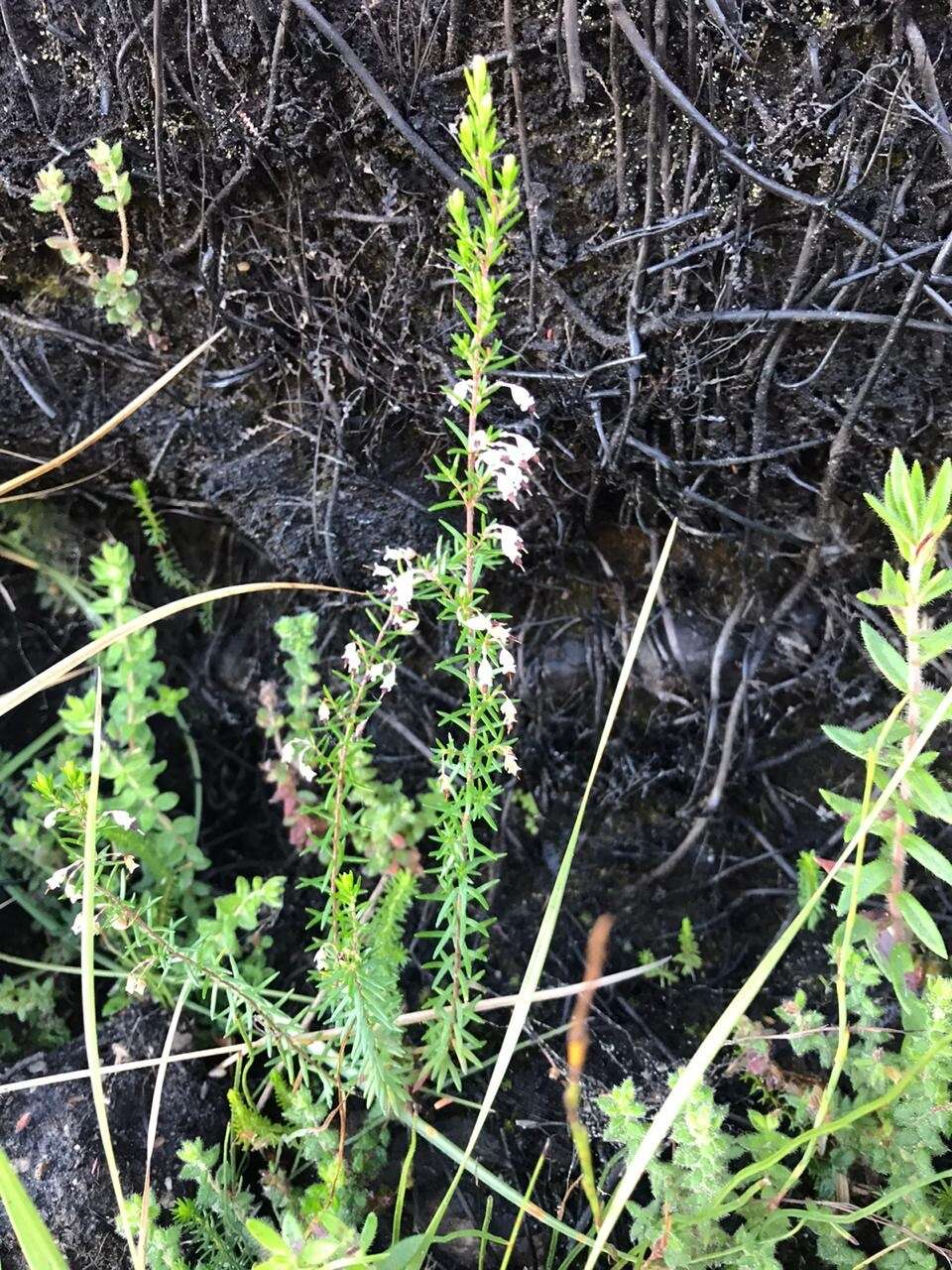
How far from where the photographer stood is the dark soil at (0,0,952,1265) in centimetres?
142

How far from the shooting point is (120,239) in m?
1.70

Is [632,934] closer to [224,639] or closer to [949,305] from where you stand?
[224,639]

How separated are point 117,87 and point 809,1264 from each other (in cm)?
218

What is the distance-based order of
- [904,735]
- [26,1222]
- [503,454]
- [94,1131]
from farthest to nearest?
[94,1131]
[904,735]
[503,454]
[26,1222]

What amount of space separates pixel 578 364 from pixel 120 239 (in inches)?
34.4

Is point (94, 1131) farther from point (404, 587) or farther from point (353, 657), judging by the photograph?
point (404, 587)

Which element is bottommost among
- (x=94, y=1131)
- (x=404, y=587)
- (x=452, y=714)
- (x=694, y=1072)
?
(x=94, y=1131)

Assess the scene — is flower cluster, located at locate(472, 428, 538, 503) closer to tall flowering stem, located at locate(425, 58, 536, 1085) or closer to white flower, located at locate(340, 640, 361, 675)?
tall flowering stem, located at locate(425, 58, 536, 1085)

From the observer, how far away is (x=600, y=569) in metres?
1.84

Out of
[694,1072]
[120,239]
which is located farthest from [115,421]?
[694,1072]

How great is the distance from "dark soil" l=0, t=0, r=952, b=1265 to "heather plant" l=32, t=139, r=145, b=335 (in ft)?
0.14

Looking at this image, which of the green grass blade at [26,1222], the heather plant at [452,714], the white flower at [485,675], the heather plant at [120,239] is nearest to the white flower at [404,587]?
the heather plant at [452,714]

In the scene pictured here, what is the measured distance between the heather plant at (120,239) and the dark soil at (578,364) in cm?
4

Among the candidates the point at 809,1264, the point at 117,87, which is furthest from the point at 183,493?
the point at 809,1264
